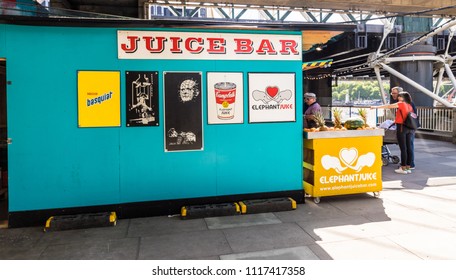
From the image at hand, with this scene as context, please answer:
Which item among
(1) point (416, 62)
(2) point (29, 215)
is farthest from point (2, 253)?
(1) point (416, 62)

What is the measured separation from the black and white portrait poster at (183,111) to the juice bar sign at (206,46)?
15.7 inches

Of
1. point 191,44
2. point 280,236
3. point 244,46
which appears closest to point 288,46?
point 244,46

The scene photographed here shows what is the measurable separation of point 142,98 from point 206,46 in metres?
1.45

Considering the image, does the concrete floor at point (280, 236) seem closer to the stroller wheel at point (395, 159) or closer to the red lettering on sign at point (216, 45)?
the red lettering on sign at point (216, 45)

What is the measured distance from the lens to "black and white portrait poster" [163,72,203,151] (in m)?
6.21

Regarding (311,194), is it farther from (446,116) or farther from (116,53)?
(446,116)

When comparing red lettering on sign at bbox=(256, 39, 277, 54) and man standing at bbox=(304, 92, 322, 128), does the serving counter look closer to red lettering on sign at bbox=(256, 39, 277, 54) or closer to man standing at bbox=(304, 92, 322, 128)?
man standing at bbox=(304, 92, 322, 128)

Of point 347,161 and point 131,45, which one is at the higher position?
point 131,45

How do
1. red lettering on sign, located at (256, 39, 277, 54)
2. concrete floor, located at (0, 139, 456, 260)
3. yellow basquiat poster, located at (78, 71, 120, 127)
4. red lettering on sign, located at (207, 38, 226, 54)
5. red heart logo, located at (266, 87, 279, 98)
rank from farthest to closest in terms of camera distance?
red heart logo, located at (266, 87, 279, 98) < red lettering on sign, located at (256, 39, 277, 54) < red lettering on sign, located at (207, 38, 226, 54) < yellow basquiat poster, located at (78, 71, 120, 127) < concrete floor, located at (0, 139, 456, 260)

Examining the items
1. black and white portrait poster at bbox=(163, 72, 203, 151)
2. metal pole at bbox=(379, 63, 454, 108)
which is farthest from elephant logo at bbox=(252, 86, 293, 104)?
metal pole at bbox=(379, 63, 454, 108)

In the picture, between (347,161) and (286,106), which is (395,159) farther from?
(286,106)

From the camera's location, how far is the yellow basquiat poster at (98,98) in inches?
231

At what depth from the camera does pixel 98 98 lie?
5.89m

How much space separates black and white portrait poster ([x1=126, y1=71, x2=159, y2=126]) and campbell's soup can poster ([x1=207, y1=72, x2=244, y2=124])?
0.96 m
